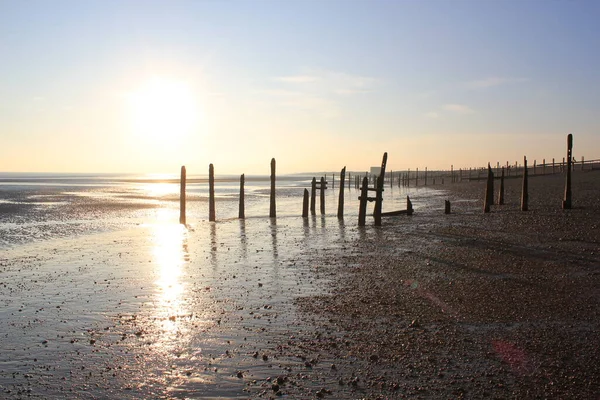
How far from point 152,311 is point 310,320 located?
2.94 metres

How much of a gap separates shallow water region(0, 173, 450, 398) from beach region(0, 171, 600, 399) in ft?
0.12

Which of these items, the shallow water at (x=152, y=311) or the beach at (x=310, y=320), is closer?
the beach at (x=310, y=320)

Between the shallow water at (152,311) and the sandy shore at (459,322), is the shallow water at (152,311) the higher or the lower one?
the lower one

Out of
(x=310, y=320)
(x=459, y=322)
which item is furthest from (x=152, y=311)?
(x=459, y=322)

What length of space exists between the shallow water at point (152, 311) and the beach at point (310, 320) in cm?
4

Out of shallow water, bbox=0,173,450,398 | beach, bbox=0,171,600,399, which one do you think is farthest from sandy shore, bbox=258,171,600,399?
shallow water, bbox=0,173,450,398

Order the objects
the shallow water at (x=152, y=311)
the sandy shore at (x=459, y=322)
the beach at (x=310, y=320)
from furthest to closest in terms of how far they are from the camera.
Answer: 1. the shallow water at (x=152, y=311)
2. the beach at (x=310, y=320)
3. the sandy shore at (x=459, y=322)

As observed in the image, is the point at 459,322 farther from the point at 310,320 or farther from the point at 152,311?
the point at 152,311

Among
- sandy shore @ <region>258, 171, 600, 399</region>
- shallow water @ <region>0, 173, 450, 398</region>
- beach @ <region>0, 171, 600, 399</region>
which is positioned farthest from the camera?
shallow water @ <region>0, 173, 450, 398</region>

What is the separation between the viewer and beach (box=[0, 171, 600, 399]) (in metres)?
5.53

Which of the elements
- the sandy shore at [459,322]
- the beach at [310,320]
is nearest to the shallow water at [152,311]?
the beach at [310,320]

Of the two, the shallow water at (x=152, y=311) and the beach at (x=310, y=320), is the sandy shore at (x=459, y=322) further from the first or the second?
the shallow water at (x=152, y=311)

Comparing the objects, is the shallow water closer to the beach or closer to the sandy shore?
the beach

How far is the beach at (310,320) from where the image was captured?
5534mm
